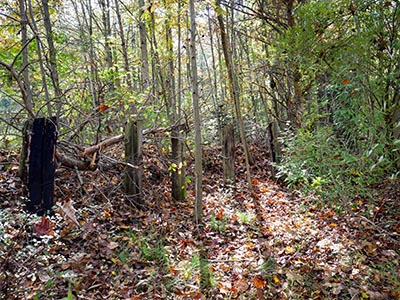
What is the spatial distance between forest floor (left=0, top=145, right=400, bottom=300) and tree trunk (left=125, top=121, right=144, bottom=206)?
0.51 ft

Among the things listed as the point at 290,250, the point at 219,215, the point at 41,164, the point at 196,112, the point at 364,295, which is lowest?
the point at 364,295

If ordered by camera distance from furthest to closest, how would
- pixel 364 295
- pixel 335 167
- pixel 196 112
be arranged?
pixel 335 167
pixel 196 112
pixel 364 295

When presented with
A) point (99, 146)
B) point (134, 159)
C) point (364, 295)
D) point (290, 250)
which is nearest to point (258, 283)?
point (290, 250)

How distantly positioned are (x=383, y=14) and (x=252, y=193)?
3.27m

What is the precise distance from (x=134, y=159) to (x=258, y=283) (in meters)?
2.27

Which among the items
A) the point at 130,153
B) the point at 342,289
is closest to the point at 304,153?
the point at 342,289

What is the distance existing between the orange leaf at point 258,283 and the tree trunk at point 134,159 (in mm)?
1906

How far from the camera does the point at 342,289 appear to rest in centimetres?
288

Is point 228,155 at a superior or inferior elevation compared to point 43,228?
superior

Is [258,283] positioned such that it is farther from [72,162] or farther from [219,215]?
[72,162]

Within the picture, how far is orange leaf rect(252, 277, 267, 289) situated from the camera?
9.68 ft

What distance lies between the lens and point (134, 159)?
13.9 feet

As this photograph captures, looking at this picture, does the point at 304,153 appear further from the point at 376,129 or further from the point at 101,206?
the point at 101,206

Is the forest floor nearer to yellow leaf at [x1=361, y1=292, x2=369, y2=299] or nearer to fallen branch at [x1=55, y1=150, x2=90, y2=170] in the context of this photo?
yellow leaf at [x1=361, y1=292, x2=369, y2=299]
